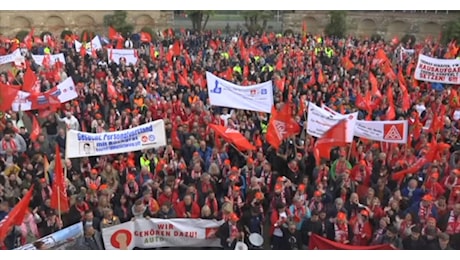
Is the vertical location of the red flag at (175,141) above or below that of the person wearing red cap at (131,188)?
above

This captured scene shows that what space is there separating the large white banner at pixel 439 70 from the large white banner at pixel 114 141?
8.93 metres

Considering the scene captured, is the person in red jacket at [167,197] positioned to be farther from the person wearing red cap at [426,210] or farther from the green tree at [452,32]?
the green tree at [452,32]

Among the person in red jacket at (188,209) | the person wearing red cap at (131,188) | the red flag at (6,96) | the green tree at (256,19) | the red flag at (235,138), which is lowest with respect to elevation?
the person in red jacket at (188,209)

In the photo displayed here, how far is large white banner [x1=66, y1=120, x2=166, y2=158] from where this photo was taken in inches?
339

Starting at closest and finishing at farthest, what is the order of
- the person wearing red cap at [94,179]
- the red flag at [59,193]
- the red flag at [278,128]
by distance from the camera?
the red flag at [59,193], the person wearing red cap at [94,179], the red flag at [278,128]

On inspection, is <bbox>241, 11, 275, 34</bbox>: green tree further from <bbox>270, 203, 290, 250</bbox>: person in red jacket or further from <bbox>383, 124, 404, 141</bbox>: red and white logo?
<bbox>270, 203, 290, 250</bbox>: person in red jacket

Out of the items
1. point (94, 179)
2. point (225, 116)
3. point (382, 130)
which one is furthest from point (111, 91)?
point (382, 130)

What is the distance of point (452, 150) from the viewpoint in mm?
10383

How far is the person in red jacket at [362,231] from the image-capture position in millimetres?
7234

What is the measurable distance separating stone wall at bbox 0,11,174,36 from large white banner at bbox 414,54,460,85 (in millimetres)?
→ 25405

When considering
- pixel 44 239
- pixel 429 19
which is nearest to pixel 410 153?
pixel 44 239

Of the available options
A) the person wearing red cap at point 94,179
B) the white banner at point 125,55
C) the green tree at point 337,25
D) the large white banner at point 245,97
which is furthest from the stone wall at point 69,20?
the person wearing red cap at point 94,179

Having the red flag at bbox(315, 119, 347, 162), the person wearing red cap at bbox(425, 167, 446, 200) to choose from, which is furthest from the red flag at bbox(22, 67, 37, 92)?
the person wearing red cap at bbox(425, 167, 446, 200)

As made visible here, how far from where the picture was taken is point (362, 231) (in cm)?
726
